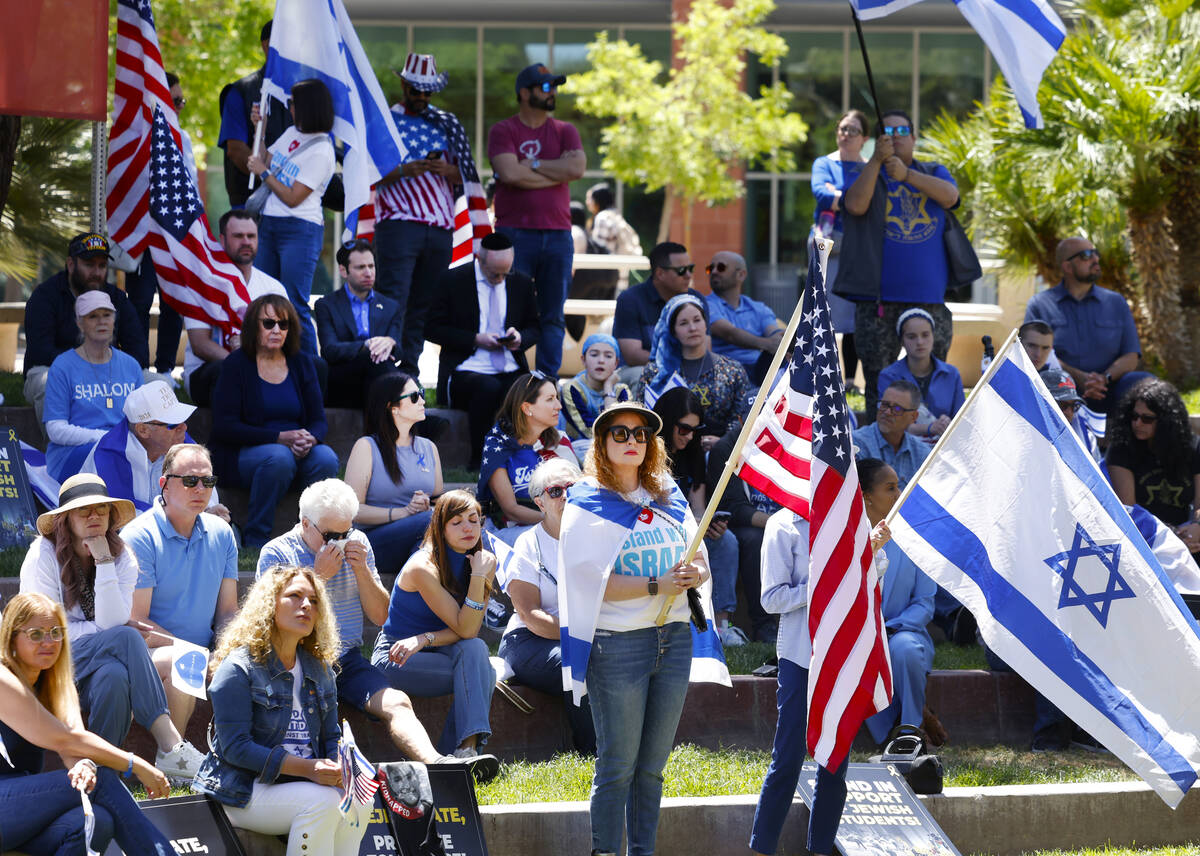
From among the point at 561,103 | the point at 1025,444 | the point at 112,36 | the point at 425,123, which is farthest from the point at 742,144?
the point at 1025,444

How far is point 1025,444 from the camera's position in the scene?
7297 mm

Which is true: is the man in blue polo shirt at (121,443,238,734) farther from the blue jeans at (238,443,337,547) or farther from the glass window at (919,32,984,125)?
the glass window at (919,32,984,125)

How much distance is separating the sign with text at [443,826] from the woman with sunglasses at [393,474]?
2.41m

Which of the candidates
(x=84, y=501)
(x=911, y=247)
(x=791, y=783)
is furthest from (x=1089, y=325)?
(x=84, y=501)

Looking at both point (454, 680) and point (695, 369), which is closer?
point (454, 680)

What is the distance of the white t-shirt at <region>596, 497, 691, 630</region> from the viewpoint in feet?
22.2

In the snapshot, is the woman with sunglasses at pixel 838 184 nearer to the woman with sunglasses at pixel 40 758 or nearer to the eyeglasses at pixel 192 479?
the eyeglasses at pixel 192 479

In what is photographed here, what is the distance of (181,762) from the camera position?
734 centimetres

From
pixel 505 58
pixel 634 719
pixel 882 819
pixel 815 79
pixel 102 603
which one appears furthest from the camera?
pixel 505 58

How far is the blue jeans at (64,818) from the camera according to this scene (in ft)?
20.3

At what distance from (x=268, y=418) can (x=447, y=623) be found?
254cm

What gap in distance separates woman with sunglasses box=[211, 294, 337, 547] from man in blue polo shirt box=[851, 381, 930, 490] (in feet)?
10.5

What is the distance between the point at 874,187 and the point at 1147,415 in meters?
2.35

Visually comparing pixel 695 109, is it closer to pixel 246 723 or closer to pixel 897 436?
pixel 897 436
